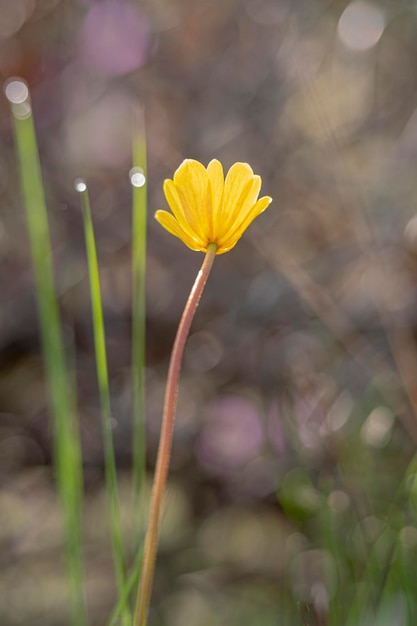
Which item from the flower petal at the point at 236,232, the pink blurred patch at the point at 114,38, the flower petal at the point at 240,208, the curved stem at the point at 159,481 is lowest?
the curved stem at the point at 159,481

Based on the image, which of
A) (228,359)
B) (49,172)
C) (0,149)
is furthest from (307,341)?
(0,149)

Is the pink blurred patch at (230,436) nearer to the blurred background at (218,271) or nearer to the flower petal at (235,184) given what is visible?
the blurred background at (218,271)

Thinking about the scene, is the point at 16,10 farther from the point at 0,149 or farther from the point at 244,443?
the point at 244,443

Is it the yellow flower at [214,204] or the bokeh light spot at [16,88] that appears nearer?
the yellow flower at [214,204]

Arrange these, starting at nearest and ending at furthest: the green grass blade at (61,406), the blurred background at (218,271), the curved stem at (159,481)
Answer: the curved stem at (159,481), the green grass blade at (61,406), the blurred background at (218,271)

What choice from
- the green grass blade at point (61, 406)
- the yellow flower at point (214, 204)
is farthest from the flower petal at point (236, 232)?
the green grass blade at point (61, 406)

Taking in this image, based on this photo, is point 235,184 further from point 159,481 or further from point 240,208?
point 159,481

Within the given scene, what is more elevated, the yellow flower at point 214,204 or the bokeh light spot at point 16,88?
the bokeh light spot at point 16,88

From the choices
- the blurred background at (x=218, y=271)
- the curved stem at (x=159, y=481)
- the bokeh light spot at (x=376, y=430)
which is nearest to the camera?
the curved stem at (x=159, y=481)
